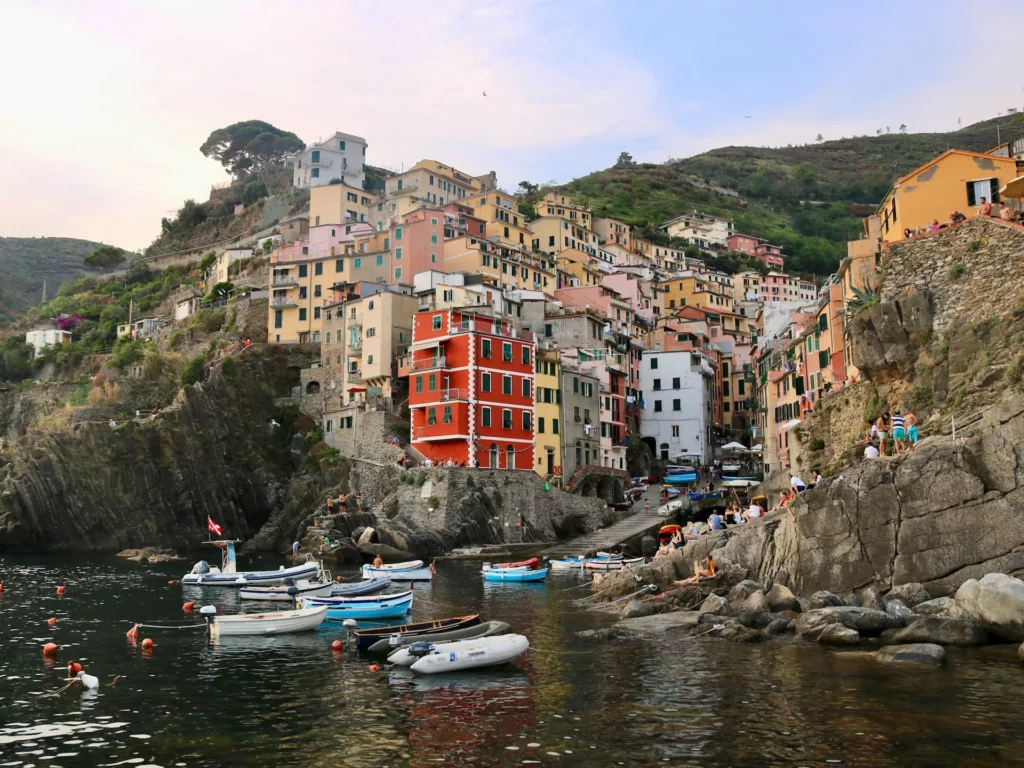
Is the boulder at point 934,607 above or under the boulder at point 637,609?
above

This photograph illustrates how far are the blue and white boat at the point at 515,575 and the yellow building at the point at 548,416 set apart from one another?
21817 mm

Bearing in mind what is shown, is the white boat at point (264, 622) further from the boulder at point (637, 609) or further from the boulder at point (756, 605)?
the boulder at point (756, 605)

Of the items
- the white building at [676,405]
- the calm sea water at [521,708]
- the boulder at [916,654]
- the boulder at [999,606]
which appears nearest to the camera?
the calm sea water at [521,708]

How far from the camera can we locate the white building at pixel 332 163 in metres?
124

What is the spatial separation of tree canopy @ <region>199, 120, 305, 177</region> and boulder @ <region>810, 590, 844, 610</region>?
13763 cm

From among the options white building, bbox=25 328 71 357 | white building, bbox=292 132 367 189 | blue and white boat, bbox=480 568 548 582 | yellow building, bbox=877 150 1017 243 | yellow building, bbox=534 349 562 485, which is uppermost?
white building, bbox=292 132 367 189

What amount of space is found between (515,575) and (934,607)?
Answer: 25.8m

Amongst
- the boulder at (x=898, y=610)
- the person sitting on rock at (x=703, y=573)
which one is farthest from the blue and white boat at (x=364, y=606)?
the boulder at (x=898, y=610)

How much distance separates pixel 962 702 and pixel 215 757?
1583 cm

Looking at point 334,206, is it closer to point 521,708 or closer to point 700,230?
point 700,230

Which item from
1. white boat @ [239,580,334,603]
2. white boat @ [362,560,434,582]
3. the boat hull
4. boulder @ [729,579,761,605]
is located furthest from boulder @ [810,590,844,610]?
the boat hull

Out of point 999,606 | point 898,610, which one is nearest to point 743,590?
point 898,610

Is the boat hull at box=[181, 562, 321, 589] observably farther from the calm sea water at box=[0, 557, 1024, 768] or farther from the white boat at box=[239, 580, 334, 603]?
the calm sea water at box=[0, 557, 1024, 768]

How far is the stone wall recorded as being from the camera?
35.8 m
